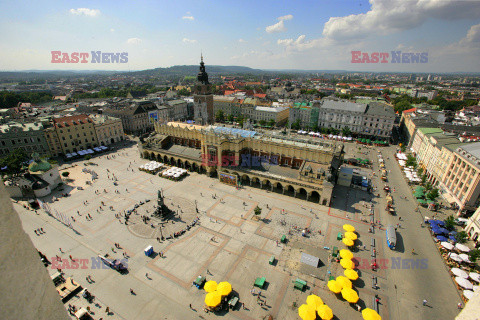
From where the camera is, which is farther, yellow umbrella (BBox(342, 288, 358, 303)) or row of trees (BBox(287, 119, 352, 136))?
row of trees (BBox(287, 119, 352, 136))

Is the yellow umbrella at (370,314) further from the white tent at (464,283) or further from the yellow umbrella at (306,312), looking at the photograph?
the white tent at (464,283)

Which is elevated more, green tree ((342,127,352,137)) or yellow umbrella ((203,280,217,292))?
green tree ((342,127,352,137))

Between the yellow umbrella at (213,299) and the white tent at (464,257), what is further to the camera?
the white tent at (464,257)

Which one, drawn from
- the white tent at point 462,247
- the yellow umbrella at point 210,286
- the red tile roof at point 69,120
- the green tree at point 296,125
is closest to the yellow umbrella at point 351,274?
the yellow umbrella at point 210,286

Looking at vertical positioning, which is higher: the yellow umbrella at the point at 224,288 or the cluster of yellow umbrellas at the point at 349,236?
the yellow umbrella at the point at 224,288

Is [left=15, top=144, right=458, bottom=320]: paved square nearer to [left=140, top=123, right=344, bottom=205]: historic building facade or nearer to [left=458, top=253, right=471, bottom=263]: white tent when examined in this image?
[left=458, top=253, right=471, bottom=263]: white tent

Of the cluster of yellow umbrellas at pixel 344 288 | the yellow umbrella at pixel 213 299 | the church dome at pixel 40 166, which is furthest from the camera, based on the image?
the church dome at pixel 40 166

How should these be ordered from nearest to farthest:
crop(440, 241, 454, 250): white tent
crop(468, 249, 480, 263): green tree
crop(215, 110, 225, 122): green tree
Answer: crop(468, 249, 480, 263): green tree → crop(440, 241, 454, 250): white tent → crop(215, 110, 225, 122): green tree

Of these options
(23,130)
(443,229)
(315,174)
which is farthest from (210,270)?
(23,130)

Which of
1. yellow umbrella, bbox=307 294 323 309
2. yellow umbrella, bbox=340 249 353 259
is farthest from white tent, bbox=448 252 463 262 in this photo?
yellow umbrella, bbox=307 294 323 309
